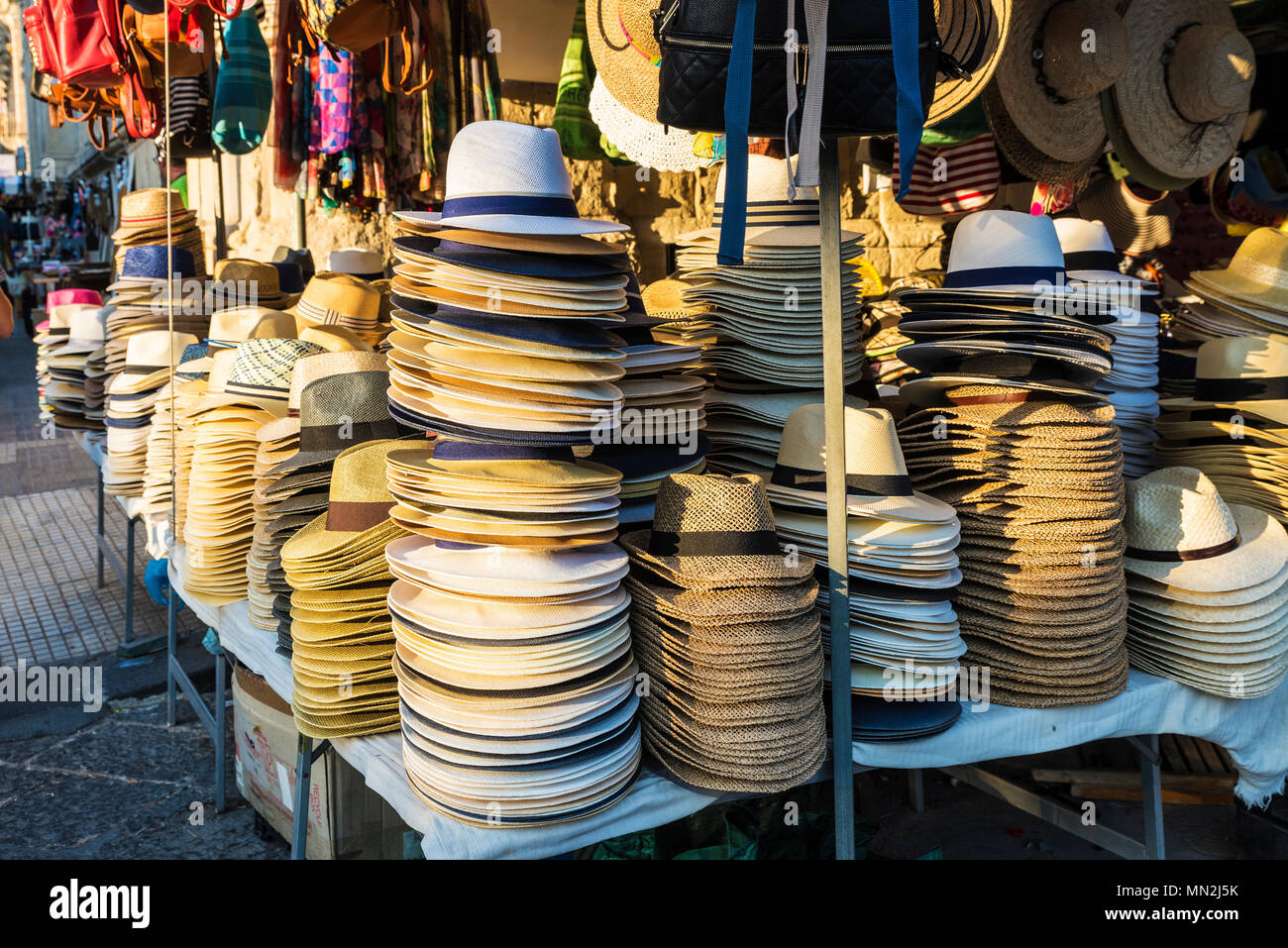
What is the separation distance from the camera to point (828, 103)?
1.67 metres

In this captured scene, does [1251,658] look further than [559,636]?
Yes

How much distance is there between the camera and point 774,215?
3006mm

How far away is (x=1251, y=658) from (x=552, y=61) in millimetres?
5010

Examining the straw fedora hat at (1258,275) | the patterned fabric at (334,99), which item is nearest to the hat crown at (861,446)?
the straw fedora hat at (1258,275)

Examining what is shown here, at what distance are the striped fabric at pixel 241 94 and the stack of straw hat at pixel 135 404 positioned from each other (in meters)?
1.05

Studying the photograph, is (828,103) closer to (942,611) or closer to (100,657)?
(942,611)

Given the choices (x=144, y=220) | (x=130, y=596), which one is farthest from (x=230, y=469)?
(x=144, y=220)

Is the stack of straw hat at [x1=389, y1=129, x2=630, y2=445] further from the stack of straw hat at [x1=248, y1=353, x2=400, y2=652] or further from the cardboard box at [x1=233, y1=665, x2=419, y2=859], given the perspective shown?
the cardboard box at [x1=233, y1=665, x2=419, y2=859]

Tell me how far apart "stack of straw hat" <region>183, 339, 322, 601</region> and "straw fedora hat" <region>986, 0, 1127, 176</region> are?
101 inches

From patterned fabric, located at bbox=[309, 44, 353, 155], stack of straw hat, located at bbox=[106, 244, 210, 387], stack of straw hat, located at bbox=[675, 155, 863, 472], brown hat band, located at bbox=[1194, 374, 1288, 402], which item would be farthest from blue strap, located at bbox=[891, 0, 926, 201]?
stack of straw hat, located at bbox=[106, 244, 210, 387]

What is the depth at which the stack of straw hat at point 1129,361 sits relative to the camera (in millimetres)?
3244

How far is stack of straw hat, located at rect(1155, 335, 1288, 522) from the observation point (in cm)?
291

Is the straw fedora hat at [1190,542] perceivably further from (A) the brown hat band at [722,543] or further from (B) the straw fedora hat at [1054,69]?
(B) the straw fedora hat at [1054,69]
